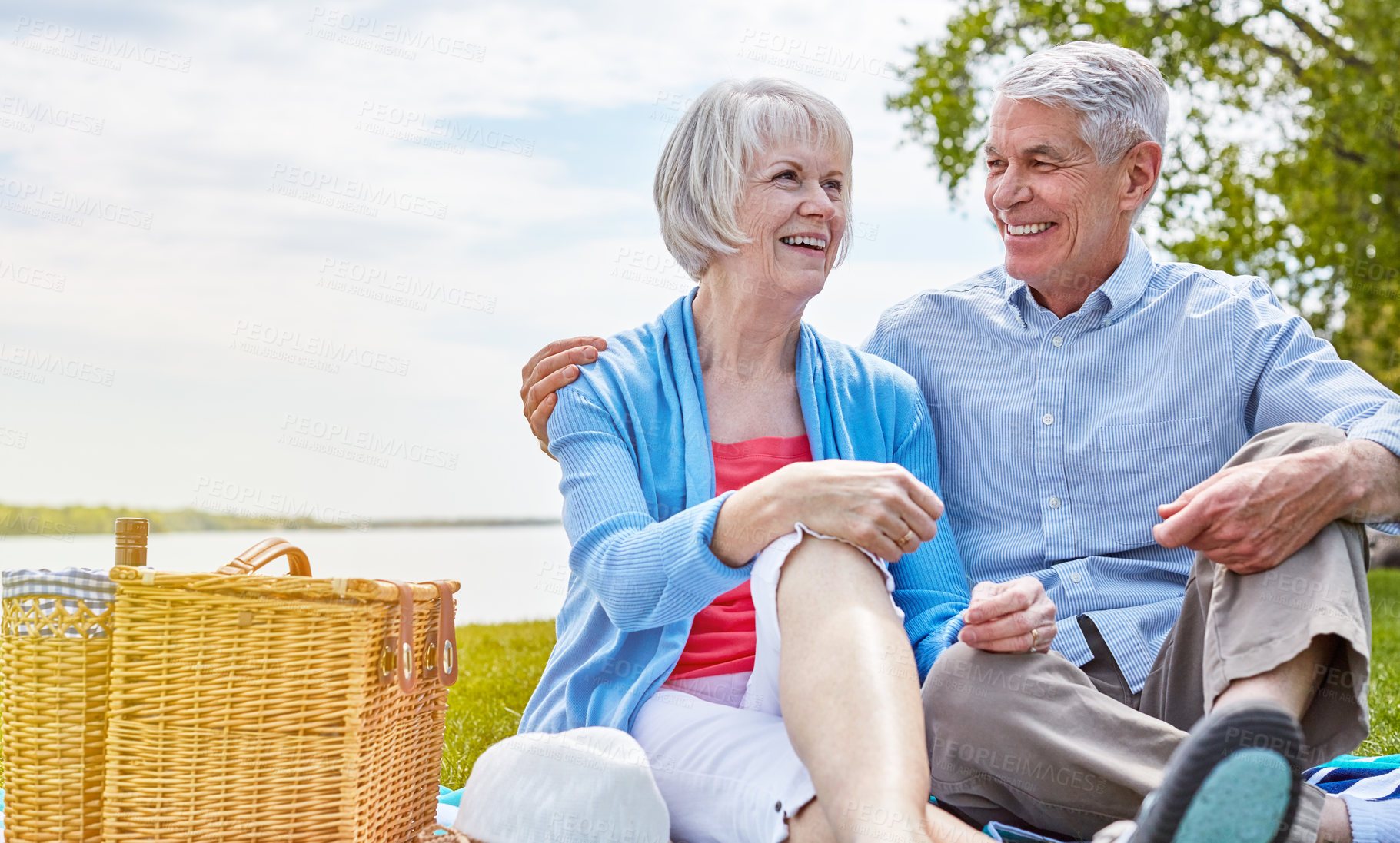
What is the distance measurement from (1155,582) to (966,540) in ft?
1.43

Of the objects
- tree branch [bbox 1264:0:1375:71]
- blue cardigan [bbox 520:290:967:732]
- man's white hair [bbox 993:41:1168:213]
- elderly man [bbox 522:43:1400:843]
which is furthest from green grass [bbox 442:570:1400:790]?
tree branch [bbox 1264:0:1375:71]

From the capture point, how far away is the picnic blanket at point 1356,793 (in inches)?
81.6

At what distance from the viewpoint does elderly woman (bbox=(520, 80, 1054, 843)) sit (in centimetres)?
190

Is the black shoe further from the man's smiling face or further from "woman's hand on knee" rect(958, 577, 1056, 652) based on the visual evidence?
the man's smiling face

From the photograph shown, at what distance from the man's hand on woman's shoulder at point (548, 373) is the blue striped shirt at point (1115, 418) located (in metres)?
0.90

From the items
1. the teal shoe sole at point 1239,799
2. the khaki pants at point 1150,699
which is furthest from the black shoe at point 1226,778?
the khaki pants at point 1150,699

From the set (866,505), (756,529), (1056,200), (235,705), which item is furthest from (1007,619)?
(235,705)

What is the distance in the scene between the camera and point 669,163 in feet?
9.07

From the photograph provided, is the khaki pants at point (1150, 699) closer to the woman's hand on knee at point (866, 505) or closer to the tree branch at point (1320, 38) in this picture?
the woman's hand on knee at point (866, 505)

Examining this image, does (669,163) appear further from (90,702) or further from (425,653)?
(90,702)

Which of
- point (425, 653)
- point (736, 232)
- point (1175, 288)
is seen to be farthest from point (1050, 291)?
point (425, 653)

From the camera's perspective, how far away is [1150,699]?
94.5 inches

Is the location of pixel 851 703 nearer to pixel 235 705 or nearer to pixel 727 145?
pixel 235 705

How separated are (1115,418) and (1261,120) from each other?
1057 centimetres
